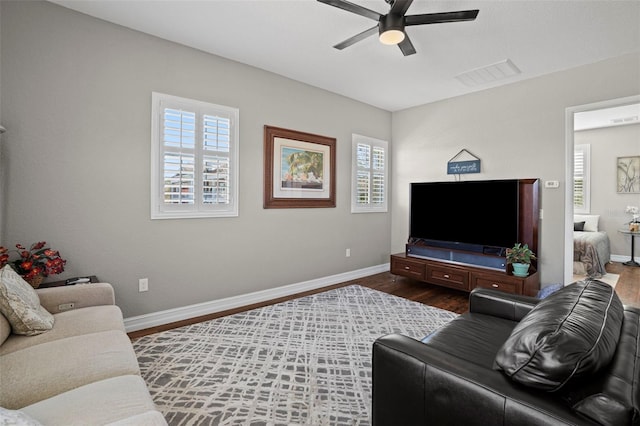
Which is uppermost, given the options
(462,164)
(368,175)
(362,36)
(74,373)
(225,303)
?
(362,36)

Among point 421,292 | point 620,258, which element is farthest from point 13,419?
point 620,258

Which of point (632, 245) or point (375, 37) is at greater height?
point (375, 37)

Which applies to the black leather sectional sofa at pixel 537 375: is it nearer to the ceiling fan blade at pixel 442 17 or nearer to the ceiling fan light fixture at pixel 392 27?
the ceiling fan blade at pixel 442 17

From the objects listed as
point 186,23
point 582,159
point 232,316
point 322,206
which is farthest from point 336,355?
point 582,159

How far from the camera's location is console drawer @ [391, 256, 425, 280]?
14.1ft

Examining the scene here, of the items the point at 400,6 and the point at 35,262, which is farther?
the point at 35,262

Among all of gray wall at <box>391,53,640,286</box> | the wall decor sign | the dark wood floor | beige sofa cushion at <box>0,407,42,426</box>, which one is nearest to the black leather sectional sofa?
beige sofa cushion at <box>0,407,42,426</box>

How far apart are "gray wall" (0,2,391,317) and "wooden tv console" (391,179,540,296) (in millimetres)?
1995

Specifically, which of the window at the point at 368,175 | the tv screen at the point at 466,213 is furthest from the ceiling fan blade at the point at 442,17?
the window at the point at 368,175

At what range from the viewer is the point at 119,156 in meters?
2.83

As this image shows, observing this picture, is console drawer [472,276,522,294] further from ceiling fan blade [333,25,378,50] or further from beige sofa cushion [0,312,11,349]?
beige sofa cushion [0,312,11,349]

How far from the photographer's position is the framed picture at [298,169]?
12.6 ft

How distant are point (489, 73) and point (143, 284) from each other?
4.56 metres

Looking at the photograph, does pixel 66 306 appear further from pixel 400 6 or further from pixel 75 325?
pixel 400 6
